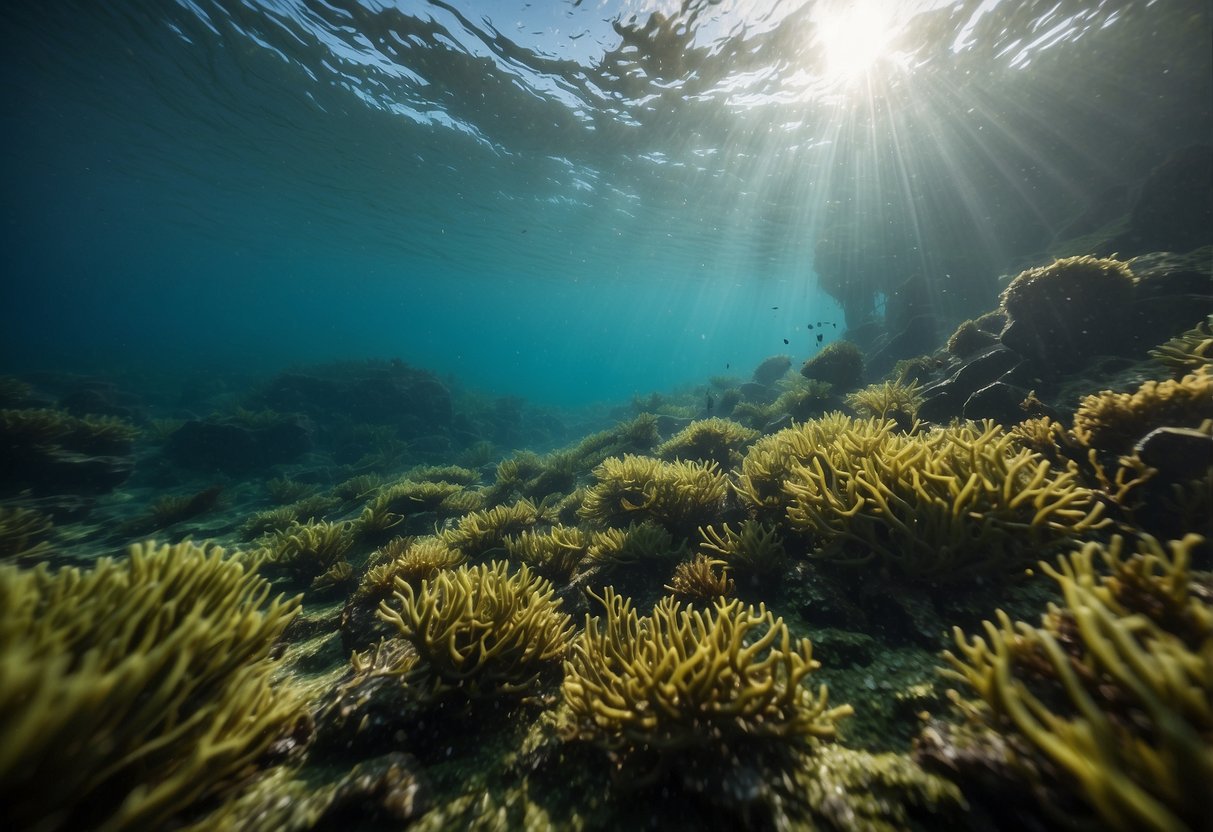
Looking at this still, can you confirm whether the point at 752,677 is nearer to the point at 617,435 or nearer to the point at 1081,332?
the point at 1081,332

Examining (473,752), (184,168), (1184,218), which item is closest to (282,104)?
(184,168)

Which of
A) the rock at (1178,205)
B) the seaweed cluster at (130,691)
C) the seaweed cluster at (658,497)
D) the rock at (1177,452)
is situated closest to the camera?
the seaweed cluster at (130,691)

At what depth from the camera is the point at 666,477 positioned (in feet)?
17.4

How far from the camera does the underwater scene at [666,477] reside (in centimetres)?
173

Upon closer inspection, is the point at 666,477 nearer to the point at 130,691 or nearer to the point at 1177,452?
the point at 1177,452

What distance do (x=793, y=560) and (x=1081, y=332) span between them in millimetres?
6649

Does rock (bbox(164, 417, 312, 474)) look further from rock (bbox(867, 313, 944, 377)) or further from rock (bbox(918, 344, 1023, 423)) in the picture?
rock (bbox(867, 313, 944, 377))

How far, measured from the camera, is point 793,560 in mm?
3842

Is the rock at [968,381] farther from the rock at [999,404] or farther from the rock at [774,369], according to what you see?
the rock at [774,369]

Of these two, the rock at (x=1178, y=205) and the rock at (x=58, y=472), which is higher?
the rock at (x=1178, y=205)

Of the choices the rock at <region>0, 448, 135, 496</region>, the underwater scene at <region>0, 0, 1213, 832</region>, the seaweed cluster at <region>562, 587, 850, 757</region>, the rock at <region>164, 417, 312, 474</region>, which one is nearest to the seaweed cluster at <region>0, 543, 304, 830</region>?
the underwater scene at <region>0, 0, 1213, 832</region>

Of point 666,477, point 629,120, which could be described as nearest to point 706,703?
point 666,477

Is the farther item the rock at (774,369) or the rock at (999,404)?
the rock at (774,369)

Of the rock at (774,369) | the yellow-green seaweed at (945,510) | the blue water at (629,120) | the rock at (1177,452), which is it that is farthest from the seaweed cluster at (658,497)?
the rock at (774,369)
